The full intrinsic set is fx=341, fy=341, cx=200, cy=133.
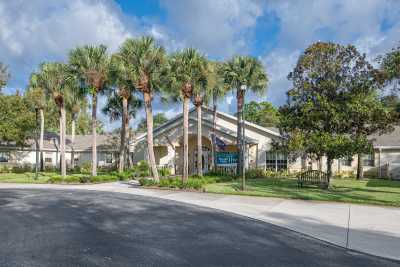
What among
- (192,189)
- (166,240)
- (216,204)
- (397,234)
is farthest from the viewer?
(192,189)

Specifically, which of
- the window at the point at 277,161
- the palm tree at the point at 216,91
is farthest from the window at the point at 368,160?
the palm tree at the point at 216,91

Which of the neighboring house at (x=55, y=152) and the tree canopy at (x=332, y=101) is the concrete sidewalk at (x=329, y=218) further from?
the neighboring house at (x=55, y=152)

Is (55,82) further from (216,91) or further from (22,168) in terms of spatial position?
(22,168)

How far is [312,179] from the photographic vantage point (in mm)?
21844

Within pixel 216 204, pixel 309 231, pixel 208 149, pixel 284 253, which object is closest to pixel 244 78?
pixel 208 149

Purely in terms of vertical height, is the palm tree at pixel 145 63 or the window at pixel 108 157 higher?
the palm tree at pixel 145 63

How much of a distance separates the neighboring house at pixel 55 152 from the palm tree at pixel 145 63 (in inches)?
843

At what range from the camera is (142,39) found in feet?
70.8

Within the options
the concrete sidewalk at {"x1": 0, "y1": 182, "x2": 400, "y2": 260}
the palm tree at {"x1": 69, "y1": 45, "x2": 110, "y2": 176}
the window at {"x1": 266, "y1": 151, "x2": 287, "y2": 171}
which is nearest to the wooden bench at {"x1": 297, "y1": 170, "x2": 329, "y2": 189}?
the concrete sidewalk at {"x1": 0, "y1": 182, "x2": 400, "y2": 260}

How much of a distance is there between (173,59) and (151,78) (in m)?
1.92

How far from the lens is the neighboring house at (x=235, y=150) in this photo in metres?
29.6

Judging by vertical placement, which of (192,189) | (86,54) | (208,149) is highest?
(86,54)

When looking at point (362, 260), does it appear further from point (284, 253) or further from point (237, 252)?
point (237, 252)

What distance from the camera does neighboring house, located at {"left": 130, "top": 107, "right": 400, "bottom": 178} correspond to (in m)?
29.6
